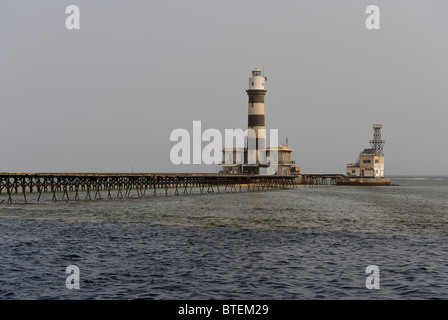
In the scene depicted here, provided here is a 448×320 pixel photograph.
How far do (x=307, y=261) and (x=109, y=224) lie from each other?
1910 centimetres

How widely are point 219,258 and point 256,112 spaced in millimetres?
88525

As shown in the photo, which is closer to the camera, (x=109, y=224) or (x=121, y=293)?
(x=121, y=293)

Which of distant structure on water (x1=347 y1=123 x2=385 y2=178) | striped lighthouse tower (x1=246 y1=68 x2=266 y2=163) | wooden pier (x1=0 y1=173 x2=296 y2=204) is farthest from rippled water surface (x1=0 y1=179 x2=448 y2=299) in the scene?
distant structure on water (x1=347 y1=123 x2=385 y2=178)

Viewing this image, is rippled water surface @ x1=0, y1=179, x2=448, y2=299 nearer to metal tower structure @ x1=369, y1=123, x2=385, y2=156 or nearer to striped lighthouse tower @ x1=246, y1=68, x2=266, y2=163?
striped lighthouse tower @ x1=246, y1=68, x2=266, y2=163

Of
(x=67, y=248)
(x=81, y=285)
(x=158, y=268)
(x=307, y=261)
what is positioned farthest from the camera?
(x=67, y=248)

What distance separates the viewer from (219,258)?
77.2ft

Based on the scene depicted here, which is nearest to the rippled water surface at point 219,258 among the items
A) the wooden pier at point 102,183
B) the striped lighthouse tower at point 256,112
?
the wooden pier at point 102,183

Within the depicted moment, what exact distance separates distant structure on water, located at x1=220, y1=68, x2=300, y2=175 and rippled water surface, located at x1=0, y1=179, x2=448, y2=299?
233ft

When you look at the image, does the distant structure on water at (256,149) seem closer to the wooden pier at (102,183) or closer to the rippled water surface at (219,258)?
the wooden pier at (102,183)

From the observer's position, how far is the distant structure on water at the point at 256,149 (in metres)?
111
